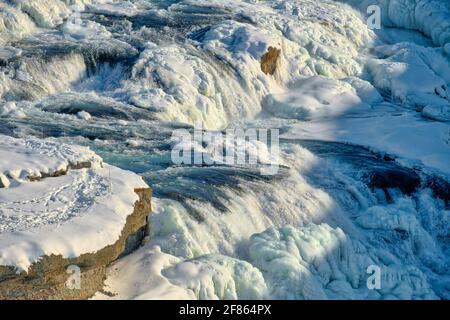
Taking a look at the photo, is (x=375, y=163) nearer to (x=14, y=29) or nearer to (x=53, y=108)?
(x=53, y=108)

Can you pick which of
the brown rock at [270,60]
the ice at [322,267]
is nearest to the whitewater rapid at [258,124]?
the ice at [322,267]

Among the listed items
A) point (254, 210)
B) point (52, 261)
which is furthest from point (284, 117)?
point (52, 261)

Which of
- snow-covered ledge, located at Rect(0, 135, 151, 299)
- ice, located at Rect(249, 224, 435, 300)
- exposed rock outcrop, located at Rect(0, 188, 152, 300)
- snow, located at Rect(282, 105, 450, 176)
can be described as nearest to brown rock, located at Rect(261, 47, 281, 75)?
snow, located at Rect(282, 105, 450, 176)

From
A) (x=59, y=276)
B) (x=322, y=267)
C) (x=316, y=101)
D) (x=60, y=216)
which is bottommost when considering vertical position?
(x=316, y=101)

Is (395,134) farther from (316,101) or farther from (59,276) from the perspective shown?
(59,276)

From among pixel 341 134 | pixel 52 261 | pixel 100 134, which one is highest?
pixel 52 261

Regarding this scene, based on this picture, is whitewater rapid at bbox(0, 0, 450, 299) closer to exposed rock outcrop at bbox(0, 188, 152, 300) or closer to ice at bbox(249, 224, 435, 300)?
ice at bbox(249, 224, 435, 300)

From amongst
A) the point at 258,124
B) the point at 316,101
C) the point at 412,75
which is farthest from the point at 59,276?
the point at 412,75
